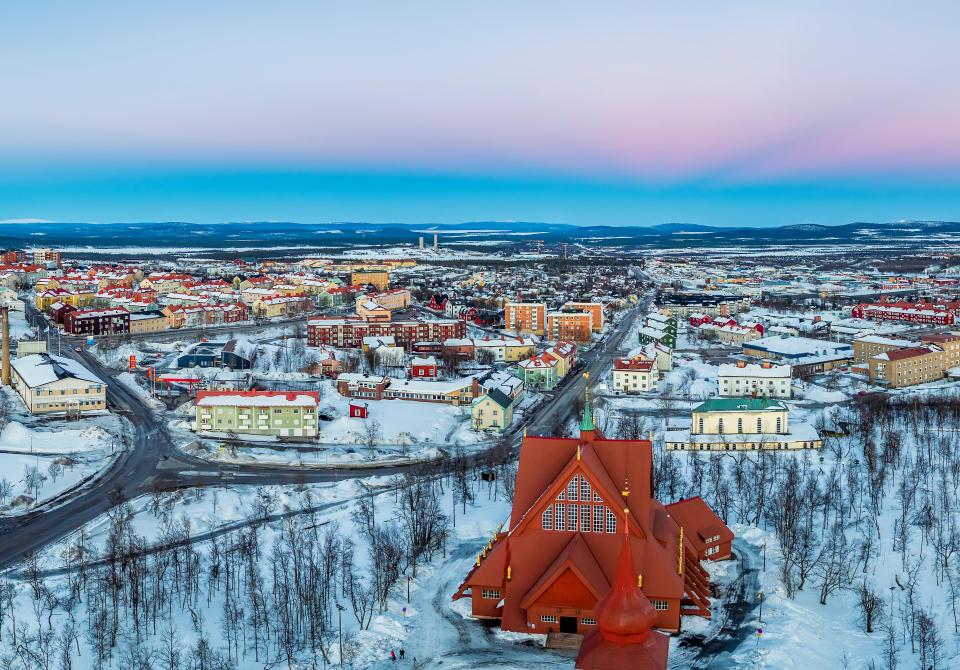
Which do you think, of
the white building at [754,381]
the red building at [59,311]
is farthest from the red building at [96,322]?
the white building at [754,381]

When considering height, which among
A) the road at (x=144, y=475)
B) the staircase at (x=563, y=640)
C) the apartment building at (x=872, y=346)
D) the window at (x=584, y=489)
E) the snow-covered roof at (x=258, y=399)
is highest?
the window at (x=584, y=489)

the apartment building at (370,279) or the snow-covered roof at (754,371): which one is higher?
the apartment building at (370,279)

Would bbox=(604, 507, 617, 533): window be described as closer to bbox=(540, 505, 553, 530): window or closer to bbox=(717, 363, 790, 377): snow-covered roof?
bbox=(540, 505, 553, 530): window

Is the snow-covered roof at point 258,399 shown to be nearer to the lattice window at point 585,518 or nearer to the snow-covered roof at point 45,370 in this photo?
the snow-covered roof at point 45,370

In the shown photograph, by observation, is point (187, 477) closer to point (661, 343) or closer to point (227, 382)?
point (227, 382)

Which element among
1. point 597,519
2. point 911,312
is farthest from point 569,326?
point 597,519

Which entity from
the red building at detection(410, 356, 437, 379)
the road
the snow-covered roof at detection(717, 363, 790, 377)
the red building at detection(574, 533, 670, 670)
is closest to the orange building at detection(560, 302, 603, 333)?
the snow-covered roof at detection(717, 363, 790, 377)

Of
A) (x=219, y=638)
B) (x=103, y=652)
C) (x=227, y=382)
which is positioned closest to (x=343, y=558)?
(x=219, y=638)
